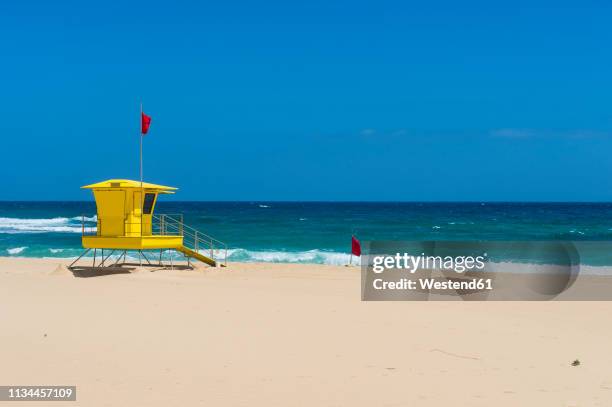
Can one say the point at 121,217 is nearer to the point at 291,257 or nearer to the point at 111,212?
the point at 111,212

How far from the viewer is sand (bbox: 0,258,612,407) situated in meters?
7.80

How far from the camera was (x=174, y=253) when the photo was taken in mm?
34250

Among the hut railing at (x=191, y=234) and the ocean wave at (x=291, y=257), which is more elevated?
the hut railing at (x=191, y=234)

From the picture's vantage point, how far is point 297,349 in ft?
32.8

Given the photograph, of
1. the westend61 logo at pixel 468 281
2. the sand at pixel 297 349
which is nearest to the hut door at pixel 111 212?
the sand at pixel 297 349

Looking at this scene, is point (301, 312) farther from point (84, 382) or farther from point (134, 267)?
point (134, 267)

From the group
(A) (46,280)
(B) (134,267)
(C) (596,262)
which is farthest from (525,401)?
(C) (596,262)

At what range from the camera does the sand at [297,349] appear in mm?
7801

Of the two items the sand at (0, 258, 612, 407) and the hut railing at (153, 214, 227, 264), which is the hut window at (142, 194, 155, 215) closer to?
the hut railing at (153, 214, 227, 264)

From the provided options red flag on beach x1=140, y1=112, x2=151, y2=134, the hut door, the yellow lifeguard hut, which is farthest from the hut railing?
red flag on beach x1=140, y1=112, x2=151, y2=134

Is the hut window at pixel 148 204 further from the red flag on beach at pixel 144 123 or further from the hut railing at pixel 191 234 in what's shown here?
the red flag on beach at pixel 144 123

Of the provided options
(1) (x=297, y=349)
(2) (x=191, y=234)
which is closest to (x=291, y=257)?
(2) (x=191, y=234)

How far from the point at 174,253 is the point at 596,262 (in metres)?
18.5

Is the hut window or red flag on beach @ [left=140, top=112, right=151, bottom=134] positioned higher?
red flag on beach @ [left=140, top=112, right=151, bottom=134]
